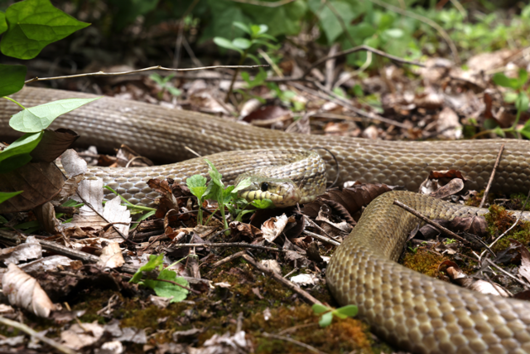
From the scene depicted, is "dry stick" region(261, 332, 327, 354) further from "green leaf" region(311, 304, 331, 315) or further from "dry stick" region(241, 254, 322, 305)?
"dry stick" region(241, 254, 322, 305)

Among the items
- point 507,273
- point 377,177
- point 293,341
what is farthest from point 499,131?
point 293,341

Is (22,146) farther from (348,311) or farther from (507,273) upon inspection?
(507,273)

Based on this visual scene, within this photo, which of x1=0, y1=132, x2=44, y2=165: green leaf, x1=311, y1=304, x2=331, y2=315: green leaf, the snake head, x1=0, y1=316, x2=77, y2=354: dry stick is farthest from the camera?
the snake head

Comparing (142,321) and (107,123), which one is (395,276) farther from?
(107,123)

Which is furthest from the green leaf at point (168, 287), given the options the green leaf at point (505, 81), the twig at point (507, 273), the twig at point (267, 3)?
the twig at point (267, 3)

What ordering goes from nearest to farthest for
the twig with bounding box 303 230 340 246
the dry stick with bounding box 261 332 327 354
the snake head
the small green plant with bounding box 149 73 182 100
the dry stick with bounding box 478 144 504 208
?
the dry stick with bounding box 261 332 327 354, the twig with bounding box 303 230 340 246, the snake head, the dry stick with bounding box 478 144 504 208, the small green plant with bounding box 149 73 182 100

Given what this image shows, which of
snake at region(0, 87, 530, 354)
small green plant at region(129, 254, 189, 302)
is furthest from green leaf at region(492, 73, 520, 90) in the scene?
small green plant at region(129, 254, 189, 302)
